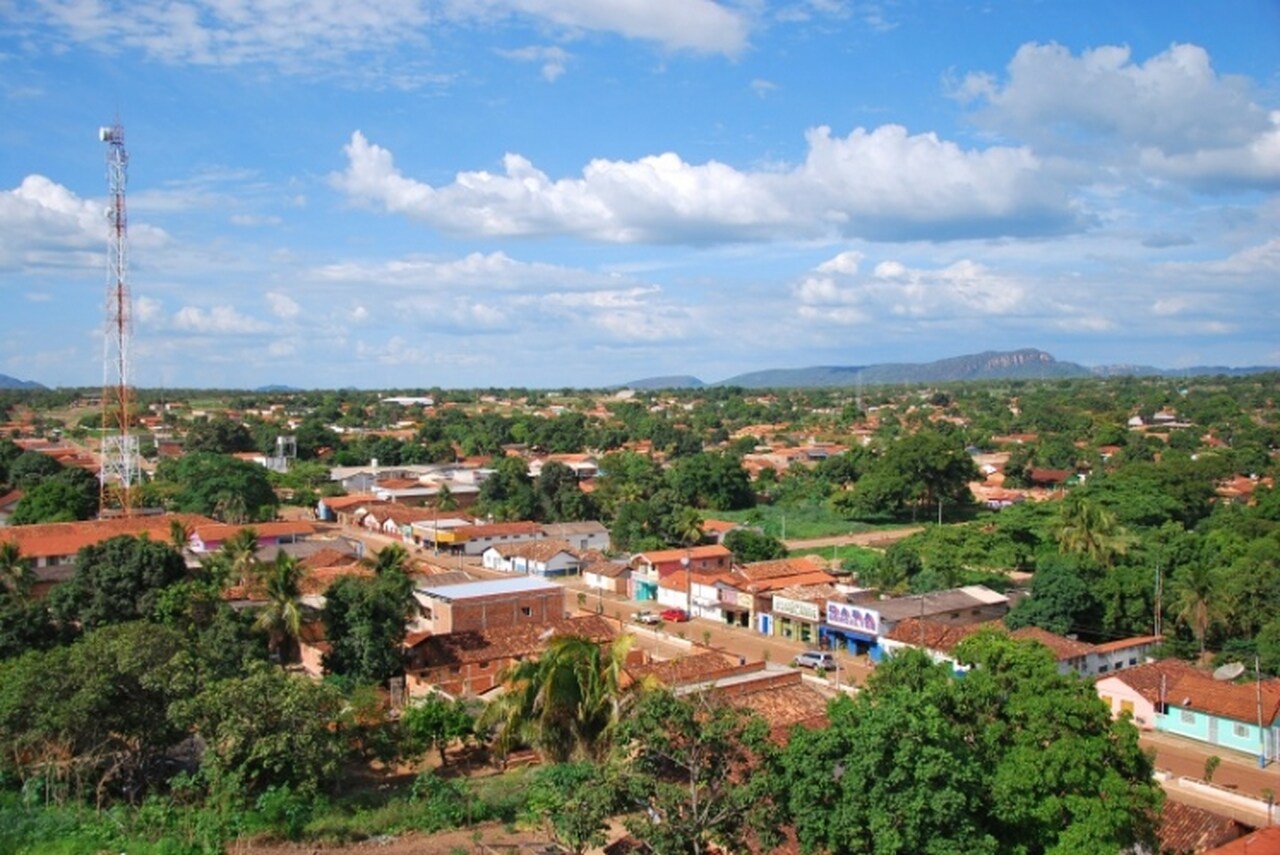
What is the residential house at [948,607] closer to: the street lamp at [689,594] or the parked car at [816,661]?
the parked car at [816,661]

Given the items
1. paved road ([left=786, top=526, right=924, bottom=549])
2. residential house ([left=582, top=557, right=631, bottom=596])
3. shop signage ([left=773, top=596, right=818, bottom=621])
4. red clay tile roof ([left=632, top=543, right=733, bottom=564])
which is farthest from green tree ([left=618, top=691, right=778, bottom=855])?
paved road ([left=786, top=526, right=924, bottom=549])

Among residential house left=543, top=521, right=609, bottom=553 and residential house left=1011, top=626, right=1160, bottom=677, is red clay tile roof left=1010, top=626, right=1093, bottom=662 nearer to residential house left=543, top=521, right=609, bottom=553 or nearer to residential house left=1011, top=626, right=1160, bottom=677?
residential house left=1011, top=626, right=1160, bottom=677

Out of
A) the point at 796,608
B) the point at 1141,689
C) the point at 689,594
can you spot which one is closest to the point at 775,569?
the point at 689,594

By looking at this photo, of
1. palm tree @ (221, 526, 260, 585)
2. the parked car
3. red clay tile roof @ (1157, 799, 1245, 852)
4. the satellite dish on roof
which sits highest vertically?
palm tree @ (221, 526, 260, 585)

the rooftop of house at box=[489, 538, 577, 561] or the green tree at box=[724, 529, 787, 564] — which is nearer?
the green tree at box=[724, 529, 787, 564]

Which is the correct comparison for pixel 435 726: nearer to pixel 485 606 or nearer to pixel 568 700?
pixel 568 700

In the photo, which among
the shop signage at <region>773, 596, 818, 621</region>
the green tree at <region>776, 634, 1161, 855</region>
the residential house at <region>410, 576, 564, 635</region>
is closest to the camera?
the green tree at <region>776, 634, 1161, 855</region>
